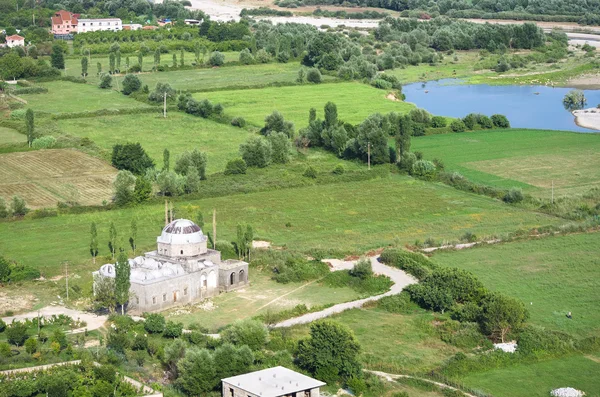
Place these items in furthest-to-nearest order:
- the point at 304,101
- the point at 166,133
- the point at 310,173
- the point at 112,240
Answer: the point at 304,101
the point at 166,133
the point at 310,173
the point at 112,240

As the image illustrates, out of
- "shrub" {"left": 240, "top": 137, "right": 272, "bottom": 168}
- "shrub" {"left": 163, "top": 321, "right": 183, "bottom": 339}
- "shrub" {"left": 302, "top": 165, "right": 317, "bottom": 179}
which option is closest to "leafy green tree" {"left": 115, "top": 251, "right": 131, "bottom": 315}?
"shrub" {"left": 163, "top": 321, "right": 183, "bottom": 339}

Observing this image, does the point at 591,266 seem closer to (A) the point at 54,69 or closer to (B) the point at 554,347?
(B) the point at 554,347

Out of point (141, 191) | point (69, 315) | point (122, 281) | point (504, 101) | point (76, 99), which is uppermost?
point (122, 281)

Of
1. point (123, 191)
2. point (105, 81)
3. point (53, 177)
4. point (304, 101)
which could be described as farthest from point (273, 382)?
point (105, 81)

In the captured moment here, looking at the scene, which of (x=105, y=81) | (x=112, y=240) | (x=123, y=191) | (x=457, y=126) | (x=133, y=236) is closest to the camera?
(x=112, y=240)

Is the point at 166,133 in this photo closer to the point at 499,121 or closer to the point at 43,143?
the point at 43,143

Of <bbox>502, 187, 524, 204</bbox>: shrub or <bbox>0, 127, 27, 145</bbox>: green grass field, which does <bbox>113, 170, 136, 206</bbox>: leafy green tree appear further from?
<bbox>502, 187, 524, 204</bbox>: shrub

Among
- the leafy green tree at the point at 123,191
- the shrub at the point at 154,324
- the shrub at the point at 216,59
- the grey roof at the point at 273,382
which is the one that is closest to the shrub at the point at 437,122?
the leafy green tree at the point at 123,191

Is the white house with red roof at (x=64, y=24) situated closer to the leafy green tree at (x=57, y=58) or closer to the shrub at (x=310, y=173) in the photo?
the leafy green tree at (x=57, y=58)
